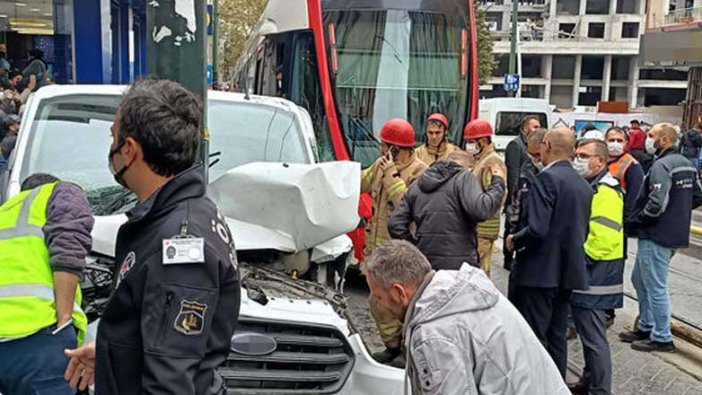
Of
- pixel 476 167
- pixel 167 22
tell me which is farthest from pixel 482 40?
pixel 167 22

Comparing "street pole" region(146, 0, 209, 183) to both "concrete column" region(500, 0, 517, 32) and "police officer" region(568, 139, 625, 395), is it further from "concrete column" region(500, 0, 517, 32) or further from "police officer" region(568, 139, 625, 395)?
"concrete column" region(500, 0, 517, 32)

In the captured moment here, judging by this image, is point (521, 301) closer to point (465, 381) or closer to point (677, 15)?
point (465, 381)

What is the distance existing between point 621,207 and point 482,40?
40.1m

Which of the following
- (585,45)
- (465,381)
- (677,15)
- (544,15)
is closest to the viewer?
(465,381)

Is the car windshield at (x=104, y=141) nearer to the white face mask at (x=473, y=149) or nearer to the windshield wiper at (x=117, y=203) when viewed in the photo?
the windshield wiper at (x=117, y=203)

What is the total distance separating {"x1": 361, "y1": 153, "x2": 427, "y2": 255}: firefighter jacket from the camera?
581cm

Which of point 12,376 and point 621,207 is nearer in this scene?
point 12,376

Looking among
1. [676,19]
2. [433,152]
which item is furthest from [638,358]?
[676,19]

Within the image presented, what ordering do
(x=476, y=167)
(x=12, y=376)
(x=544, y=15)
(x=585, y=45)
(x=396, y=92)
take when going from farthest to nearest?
(x=544, y=15), (x=585, y=45), (x=396, y=92), (x=476, y=167), (x=12, y=376)

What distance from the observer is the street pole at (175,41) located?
10.7 feet

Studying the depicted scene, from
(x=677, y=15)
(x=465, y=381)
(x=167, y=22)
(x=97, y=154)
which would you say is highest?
(x=677, y=15)

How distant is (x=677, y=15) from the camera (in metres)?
37.1

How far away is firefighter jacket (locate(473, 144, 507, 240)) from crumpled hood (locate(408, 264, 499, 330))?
315 cm

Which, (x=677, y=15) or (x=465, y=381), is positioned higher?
(x=677, y=15)
